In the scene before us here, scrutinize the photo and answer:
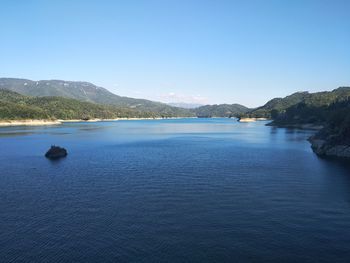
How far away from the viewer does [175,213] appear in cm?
3288

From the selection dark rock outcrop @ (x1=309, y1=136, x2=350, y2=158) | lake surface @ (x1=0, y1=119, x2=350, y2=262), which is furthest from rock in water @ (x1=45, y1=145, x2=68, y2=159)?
dark rock outcrop @ (x1=309, y1=136, x2=350, y2=158)

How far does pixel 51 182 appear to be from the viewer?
155 ft

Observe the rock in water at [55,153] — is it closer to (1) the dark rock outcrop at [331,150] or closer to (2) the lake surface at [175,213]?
(2) the lake surface at [175,213]

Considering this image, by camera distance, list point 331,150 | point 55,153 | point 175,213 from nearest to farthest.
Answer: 1. point 175,213
2. point 55,153
3. point 331,150

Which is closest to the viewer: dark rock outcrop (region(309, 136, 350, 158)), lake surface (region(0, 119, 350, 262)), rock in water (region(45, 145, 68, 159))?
lake surface (region(0, 119, 350, 262))

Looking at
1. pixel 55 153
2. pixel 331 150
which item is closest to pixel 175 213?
pixel 55 153

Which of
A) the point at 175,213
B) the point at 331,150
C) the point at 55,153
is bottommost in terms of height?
the point at 55,153

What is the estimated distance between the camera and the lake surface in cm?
2442

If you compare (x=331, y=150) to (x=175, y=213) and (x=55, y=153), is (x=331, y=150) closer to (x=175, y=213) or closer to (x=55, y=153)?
(x=175, y=213)

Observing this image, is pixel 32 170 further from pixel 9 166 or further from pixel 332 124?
pixel 332 124

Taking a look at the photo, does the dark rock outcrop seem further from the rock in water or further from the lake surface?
the rock in water

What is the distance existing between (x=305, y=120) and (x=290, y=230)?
176 meters

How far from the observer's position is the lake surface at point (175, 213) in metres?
24.4

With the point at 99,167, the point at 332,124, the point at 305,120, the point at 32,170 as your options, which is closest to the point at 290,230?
the point at 99,167
